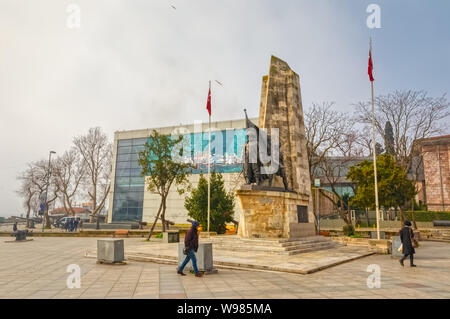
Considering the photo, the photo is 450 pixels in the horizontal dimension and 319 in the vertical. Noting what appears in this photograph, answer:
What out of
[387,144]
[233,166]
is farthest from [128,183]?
[387,144]

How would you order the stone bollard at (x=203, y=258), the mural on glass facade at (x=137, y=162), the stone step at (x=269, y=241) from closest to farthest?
the stone bollard at (x=203, y=258)
the stone step at (x=269, y=241)
the mural on glass facade at (x=137, y=162)

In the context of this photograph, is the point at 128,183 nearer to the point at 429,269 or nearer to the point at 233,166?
the point at 233,166

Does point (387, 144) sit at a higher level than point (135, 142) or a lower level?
lower

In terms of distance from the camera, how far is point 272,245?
14203mm

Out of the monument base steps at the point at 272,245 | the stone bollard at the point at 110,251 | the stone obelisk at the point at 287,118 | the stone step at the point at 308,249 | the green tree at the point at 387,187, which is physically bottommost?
the stone step at the point at 308,249

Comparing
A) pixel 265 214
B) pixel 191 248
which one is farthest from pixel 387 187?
pixel 191 248

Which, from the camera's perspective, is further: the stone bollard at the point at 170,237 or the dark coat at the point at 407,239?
the stone bollard at the point at 170,237

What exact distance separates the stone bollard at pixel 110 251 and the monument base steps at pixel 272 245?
5337 mm

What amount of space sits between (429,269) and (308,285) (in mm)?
5594

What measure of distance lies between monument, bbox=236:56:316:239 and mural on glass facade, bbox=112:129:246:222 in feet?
72.2

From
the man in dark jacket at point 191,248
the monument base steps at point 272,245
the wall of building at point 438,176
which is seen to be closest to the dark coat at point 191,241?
the man in dark jacket at point 191,248

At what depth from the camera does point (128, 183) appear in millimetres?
49562

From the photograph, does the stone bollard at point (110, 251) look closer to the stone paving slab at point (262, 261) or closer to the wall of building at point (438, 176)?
the stone paving slab at point (262, 261)

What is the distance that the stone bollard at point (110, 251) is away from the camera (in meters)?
11.3
